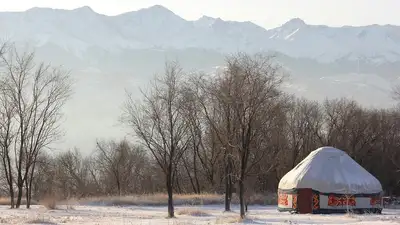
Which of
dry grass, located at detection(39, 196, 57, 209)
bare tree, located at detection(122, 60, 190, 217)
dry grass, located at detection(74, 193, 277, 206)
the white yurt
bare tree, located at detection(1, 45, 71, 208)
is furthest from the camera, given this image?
dry grass, located at detection(74, 193, 277, 206)

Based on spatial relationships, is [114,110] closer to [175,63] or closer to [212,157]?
[212,157]

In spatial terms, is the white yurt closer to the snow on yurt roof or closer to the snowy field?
the snow on yurt roof

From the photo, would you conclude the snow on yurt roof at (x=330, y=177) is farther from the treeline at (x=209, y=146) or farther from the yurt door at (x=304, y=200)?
the treeline at (x=209, y=146)

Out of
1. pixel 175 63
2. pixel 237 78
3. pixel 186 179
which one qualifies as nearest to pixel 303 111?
pixel 186 179

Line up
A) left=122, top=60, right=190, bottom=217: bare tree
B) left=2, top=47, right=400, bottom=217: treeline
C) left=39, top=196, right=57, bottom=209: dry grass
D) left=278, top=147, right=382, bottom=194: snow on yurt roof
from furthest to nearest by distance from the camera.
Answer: left=278, top=147, right=382, bottom=194: snow on yurt roof, left=39, top=196, right=57, bottom=209: dry grass, left=2, top=47, right=400, bottom=217: treeline, left=122, top=60, right=190, bottom=217: bare tree

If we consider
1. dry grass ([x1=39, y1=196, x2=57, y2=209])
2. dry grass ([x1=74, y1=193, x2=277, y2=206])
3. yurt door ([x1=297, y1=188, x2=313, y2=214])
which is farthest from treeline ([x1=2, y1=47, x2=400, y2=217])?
dry grass ([x1=39, y1=196, x2=57, y2=209])

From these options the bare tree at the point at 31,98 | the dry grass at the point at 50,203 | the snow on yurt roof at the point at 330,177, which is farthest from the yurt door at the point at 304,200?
the bare tree at the point at 31,98

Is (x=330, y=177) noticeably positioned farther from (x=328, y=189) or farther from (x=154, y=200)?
(x=154, y=200)

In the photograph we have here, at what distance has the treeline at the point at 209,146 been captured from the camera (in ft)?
99.2

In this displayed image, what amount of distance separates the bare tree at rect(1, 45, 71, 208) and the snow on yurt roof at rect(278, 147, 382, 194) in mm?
14554

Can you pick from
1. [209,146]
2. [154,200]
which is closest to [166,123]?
[154,200]

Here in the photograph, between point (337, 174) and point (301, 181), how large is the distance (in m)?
2.31

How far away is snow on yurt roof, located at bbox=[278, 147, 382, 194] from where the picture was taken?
34.8 meters

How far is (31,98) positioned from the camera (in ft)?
113
